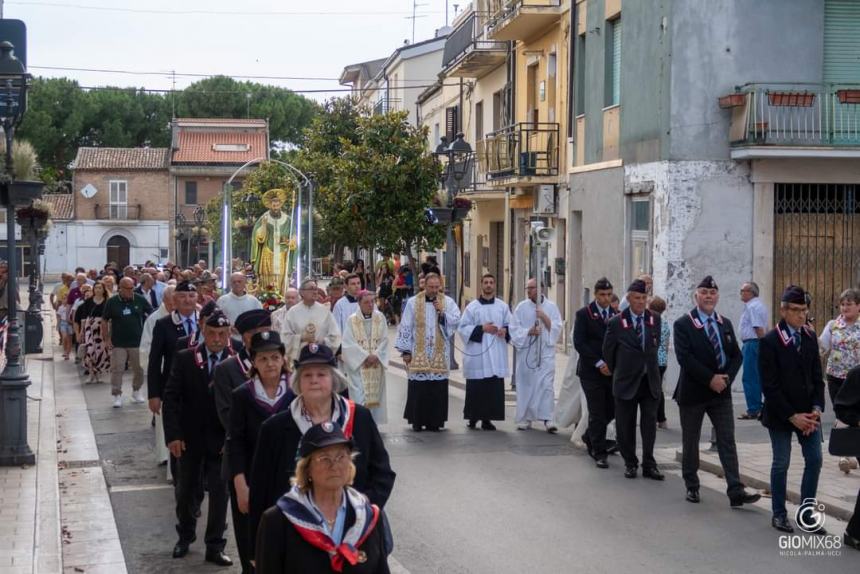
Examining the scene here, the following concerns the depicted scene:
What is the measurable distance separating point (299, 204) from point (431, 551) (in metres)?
12.0

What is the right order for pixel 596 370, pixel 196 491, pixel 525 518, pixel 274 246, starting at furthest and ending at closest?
1. pixel 274 246
2. pixel 596 370
3. pixel 525 518
4. pixel 196 491

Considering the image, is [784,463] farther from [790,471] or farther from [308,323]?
[308,323]

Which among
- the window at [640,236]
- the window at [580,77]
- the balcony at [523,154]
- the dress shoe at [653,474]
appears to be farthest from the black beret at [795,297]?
the balcony at [523,154]

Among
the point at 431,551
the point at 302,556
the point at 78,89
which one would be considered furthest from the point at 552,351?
the point at 78,89

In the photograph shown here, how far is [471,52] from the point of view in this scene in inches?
1275

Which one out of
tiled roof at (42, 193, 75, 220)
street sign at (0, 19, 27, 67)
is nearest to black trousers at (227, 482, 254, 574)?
street sign at (0, 19, 27, 67)

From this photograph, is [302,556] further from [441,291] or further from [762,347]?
[441,291]

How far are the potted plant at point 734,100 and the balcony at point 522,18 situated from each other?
27.6ft

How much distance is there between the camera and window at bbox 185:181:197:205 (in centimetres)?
7388

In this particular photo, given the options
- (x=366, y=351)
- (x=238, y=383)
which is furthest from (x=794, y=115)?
(x=238, y=383)

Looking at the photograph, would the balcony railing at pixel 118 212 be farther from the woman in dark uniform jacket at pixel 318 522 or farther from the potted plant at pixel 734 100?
the woman in dark uniform jacket at pixel 318 522

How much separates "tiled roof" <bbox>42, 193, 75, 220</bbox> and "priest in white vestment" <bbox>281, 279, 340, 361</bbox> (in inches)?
2455

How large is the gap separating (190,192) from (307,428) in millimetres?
70341

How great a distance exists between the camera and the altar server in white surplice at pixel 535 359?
14820mm
